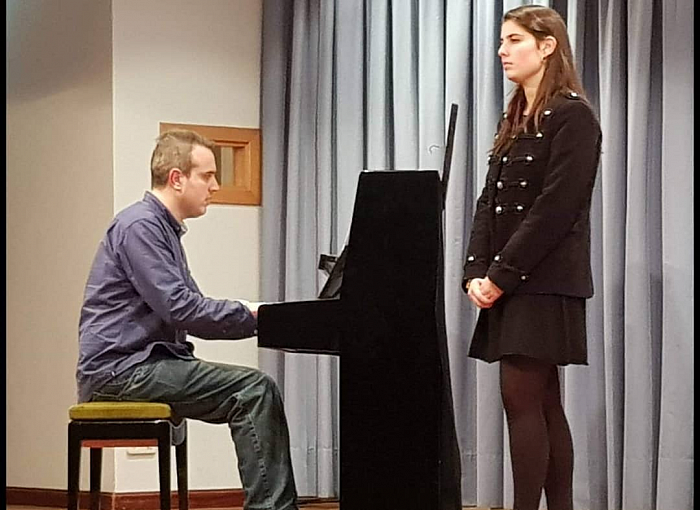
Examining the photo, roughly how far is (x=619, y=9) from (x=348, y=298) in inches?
55.5

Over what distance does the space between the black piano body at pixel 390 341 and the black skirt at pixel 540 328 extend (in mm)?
222

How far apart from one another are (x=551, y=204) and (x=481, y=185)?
3.55ft

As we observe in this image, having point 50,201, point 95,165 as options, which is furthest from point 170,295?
point 50,201

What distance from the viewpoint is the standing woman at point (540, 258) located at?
284 cm

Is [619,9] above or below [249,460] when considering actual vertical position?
above

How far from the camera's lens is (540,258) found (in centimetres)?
286

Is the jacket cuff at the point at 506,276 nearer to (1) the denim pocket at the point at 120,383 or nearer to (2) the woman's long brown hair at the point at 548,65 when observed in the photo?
(2) the woman's long brown hair at the point at 548,65

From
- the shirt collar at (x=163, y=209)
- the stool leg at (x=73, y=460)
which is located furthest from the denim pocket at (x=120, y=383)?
the shirt collar at (x=163, y=209)

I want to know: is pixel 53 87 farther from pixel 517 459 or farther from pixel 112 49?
pixel 517 459

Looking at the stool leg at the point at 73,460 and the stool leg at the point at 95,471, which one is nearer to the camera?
the stool leg at the point at 73,460

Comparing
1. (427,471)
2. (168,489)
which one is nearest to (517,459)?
(427,471)

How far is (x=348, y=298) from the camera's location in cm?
271

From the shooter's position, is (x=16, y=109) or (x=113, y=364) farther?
(x=16, y=109)

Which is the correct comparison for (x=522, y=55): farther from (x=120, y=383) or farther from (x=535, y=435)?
(x=120, y=383)
